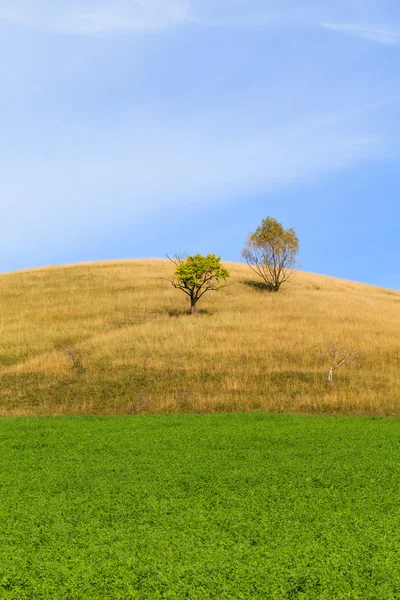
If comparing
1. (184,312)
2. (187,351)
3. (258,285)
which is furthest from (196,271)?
(258,285)

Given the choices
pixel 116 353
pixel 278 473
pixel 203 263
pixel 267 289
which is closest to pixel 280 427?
pixel 278 473

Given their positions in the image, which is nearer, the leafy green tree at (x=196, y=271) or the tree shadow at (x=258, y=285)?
the leafy green tree at (x=196, y=271)

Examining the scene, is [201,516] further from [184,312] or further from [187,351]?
[184,312]

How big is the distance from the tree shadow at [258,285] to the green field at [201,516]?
3652cm

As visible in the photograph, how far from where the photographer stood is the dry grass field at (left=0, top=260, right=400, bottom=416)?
18609 millimetres

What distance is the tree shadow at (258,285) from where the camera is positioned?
4794cm

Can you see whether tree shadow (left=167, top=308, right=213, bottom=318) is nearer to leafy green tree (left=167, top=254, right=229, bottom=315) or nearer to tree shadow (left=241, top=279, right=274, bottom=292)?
leafy green tree (left=167, top=254, right=229, bottom=315)

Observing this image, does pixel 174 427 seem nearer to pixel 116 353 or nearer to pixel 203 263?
pixel 116 353

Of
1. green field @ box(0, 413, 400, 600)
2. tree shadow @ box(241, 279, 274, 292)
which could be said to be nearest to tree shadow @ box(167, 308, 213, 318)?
tree shadow @ box(241, 279, 274, 292)

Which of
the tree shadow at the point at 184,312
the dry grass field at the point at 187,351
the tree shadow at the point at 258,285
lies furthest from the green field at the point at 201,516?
the tree shadow at the point at 258,285

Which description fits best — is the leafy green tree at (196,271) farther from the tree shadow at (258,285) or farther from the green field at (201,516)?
the green field at (201,516)

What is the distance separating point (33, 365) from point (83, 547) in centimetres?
1918

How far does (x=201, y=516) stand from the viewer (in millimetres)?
6711

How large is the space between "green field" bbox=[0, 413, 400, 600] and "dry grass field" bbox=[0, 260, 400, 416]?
7123 mm
